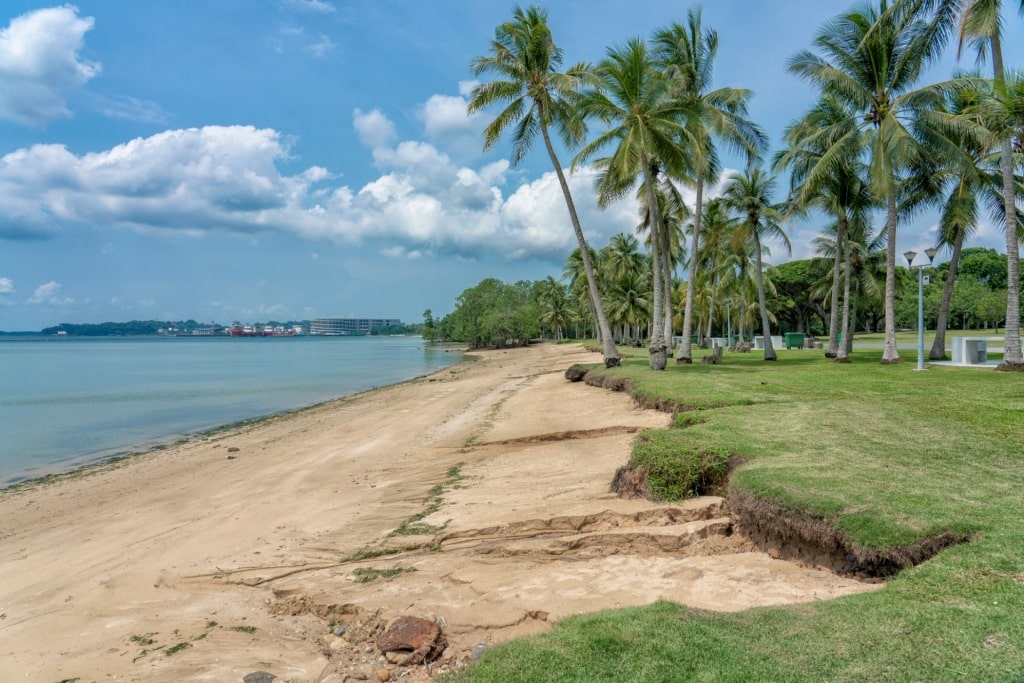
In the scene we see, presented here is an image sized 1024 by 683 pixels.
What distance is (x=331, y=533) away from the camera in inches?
280

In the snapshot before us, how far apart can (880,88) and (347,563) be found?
22563mm

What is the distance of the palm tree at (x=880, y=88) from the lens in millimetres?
18031

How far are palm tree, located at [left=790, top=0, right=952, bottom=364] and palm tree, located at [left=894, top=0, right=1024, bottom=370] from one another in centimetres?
109

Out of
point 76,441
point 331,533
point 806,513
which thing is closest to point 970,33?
point 806,513

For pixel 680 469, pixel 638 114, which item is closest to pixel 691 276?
pixel 638 114

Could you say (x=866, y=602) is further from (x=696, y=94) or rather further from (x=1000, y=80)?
(x=696, y=94)

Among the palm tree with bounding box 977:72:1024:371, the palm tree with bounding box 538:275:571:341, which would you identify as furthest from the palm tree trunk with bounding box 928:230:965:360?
the palm tree with bounding box 538:275:571:341

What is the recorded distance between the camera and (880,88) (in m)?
19.6

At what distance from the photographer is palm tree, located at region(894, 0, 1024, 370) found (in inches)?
564

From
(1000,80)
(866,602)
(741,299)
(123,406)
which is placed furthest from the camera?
(741,299)

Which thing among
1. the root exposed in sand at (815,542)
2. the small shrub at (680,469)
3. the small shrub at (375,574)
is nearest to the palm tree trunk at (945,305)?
the small shrub at (680,469)

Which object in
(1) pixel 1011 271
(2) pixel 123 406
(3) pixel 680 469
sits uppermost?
(1) pixel 1011 271

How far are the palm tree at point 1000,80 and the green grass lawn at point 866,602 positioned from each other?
9.29 meters

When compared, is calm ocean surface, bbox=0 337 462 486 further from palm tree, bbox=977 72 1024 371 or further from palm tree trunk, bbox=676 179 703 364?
palm tree, bbox=977 72 1024 371
